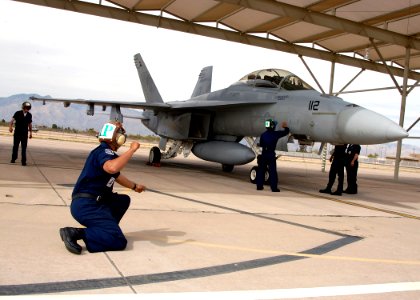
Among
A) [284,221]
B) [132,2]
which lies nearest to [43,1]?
[132,2]

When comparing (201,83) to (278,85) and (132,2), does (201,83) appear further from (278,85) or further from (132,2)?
(278,85)

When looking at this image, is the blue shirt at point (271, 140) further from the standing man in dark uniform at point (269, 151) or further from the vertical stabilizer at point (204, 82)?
the vertical stabilizer at point (204, 82)

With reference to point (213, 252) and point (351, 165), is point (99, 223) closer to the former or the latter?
point (213, 252)

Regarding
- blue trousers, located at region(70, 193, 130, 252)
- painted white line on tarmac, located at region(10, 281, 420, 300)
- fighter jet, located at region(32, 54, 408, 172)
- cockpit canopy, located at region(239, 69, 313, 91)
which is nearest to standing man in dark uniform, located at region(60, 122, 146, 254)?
blue trousers, located at region(70, 193, 130, 252)

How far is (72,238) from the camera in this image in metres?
3.91

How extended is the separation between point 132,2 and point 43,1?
9.54 feet

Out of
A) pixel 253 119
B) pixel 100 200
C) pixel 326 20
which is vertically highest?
pixel 326 20

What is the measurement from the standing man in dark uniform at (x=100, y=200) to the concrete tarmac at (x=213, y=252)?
5.2 inches

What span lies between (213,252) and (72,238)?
4.21 ft

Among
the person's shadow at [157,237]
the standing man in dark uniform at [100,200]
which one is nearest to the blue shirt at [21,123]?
the person's shadow at [157,237]

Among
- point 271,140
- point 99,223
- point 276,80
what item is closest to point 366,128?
point 271,140

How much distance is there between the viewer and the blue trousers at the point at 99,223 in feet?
13.0

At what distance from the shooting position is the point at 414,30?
16.7m

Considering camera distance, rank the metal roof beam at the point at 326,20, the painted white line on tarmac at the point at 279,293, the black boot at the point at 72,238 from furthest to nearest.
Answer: the metal roof beam at the point at 326,20, the black boot at the point at 72,238, the painted white line on tarmac at the point at 279,293
